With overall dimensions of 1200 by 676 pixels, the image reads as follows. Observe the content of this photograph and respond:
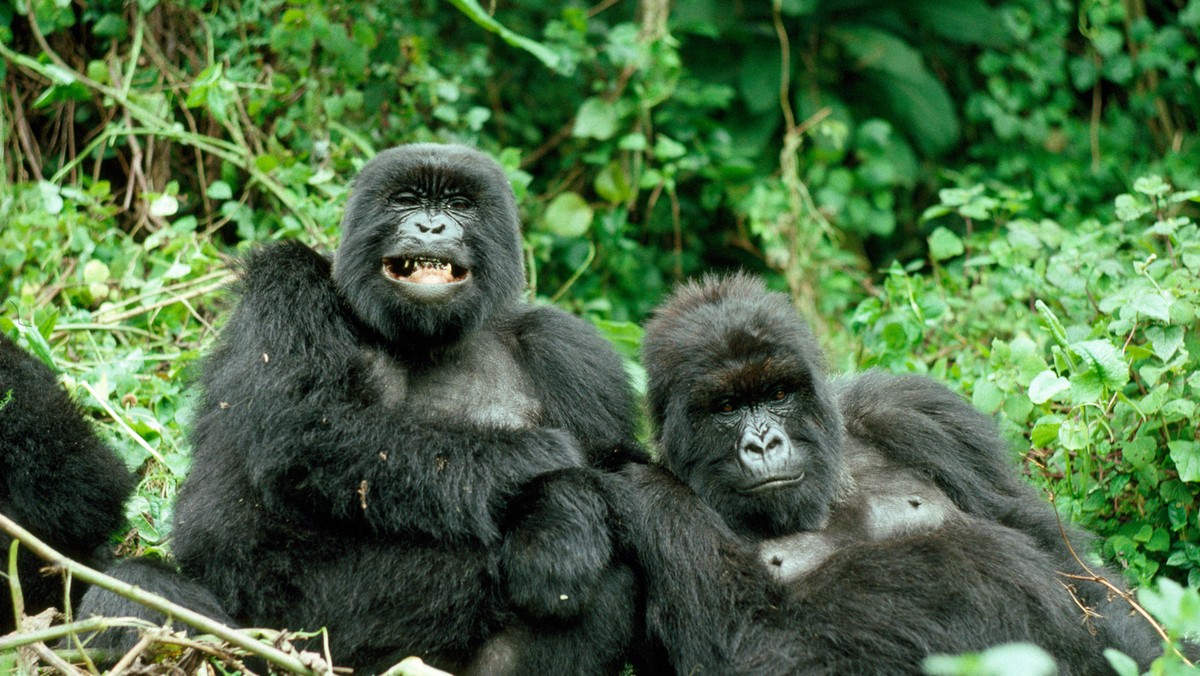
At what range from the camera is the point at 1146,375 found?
4.36m

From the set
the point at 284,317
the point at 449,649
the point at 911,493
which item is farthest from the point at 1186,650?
the point at 284,317

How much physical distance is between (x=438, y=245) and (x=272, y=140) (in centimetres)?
247

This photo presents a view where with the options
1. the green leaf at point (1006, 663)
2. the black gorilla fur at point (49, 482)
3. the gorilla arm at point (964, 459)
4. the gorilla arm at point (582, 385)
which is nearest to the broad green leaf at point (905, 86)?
the gorilla arm at point (964, 459)

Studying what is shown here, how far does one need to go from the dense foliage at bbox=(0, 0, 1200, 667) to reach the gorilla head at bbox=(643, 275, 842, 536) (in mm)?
758

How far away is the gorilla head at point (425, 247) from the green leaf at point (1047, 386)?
168 cm

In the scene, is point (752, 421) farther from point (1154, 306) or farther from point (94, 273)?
point (94, 273)

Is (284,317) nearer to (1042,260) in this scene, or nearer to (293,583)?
(293,583)

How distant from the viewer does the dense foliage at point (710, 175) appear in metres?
4.71

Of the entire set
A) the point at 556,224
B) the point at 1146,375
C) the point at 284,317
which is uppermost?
the point at 284,317

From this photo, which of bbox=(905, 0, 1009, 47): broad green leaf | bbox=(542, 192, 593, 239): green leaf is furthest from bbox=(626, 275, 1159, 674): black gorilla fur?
bbox=(905, 0, 1009, 47): broad green leaf

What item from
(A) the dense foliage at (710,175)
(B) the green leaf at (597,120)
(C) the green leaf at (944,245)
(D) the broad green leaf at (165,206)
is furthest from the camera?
(B) the green leaf at (597,120)

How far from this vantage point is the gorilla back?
3.79 meters

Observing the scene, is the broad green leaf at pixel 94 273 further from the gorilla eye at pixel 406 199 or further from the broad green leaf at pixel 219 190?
the gorilla eye at pixel 406 199

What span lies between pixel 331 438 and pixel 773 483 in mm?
1287
